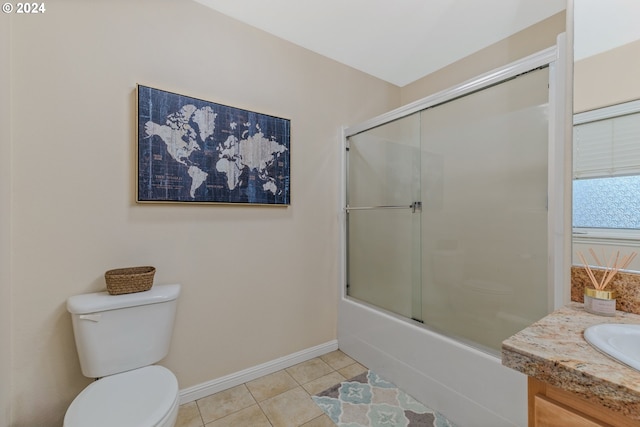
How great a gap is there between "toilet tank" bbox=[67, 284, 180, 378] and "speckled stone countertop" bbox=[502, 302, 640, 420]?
1.47 m

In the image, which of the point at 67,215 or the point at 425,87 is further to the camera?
the point at 425,87

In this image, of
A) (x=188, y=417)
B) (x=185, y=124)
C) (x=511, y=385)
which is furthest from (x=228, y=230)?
(x=511, y=385)

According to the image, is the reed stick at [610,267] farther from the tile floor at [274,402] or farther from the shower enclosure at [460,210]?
the tile floor at [274,402]

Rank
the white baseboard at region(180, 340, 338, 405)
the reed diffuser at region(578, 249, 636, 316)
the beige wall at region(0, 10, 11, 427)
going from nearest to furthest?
the reed diffuser at region(578, 249, 636, 316) → the beige wall at region(0, 10, 11, 427) → the white baseboard at region(180, 340, 338, 405)

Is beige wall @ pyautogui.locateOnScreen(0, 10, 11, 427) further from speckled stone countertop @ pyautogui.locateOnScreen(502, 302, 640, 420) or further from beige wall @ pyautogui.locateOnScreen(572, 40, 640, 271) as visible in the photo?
beige wall @ pyautogui.locateOnScreen(572, 40, 640, 271)

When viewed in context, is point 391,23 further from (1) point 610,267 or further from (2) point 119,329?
(2) point 119,329

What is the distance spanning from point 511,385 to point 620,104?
48.0 inches

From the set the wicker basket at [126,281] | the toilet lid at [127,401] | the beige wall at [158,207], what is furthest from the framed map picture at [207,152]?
the toilet lid at [127,401]

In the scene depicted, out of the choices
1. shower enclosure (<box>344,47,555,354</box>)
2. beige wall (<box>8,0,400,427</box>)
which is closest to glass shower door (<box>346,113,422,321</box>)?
shower enclosure (<box>344,47,555,354</box>)

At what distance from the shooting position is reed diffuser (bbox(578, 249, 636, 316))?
953mm

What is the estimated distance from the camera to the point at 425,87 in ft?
8.67

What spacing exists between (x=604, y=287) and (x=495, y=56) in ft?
6.05

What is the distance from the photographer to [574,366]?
2.04 ft

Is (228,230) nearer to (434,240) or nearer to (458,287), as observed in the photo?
(434,240)
